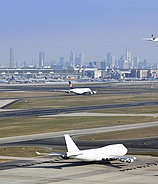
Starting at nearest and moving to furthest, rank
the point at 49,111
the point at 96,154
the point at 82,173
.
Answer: the point at 82,173 → the point at 96,154 → the point at 49,111

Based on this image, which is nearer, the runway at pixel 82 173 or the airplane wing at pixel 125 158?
the runway at pixel 82 173

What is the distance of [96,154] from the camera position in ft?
271

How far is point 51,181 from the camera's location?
7275 cm

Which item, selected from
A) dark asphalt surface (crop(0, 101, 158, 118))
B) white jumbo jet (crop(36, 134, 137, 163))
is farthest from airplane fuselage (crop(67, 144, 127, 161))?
dark asphalt surface (crop(0, 101, 158, 118))

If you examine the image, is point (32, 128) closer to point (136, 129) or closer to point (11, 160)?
point (136, 129)

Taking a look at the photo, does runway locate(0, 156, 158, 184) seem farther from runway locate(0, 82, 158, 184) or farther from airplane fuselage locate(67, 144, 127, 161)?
airplane fuselage locate(67, 144, 127, 161)

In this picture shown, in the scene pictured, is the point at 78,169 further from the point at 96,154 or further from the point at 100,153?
the point at 100,153

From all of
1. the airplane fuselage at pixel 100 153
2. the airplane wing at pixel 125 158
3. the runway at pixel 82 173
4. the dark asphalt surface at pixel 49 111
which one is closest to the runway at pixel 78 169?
the runway at pixel 82 173

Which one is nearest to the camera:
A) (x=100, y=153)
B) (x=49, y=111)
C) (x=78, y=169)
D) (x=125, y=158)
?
(x=78, y=169)

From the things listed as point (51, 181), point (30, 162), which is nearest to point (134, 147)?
point (30, 162)

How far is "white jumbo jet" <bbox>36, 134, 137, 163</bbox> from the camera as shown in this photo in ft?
260

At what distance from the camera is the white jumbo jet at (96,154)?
7912 centimetres

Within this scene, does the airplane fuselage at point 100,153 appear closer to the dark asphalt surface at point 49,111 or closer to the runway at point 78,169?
the runway at point 78,169

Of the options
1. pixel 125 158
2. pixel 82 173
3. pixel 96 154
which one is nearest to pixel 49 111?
pixel 96 154
